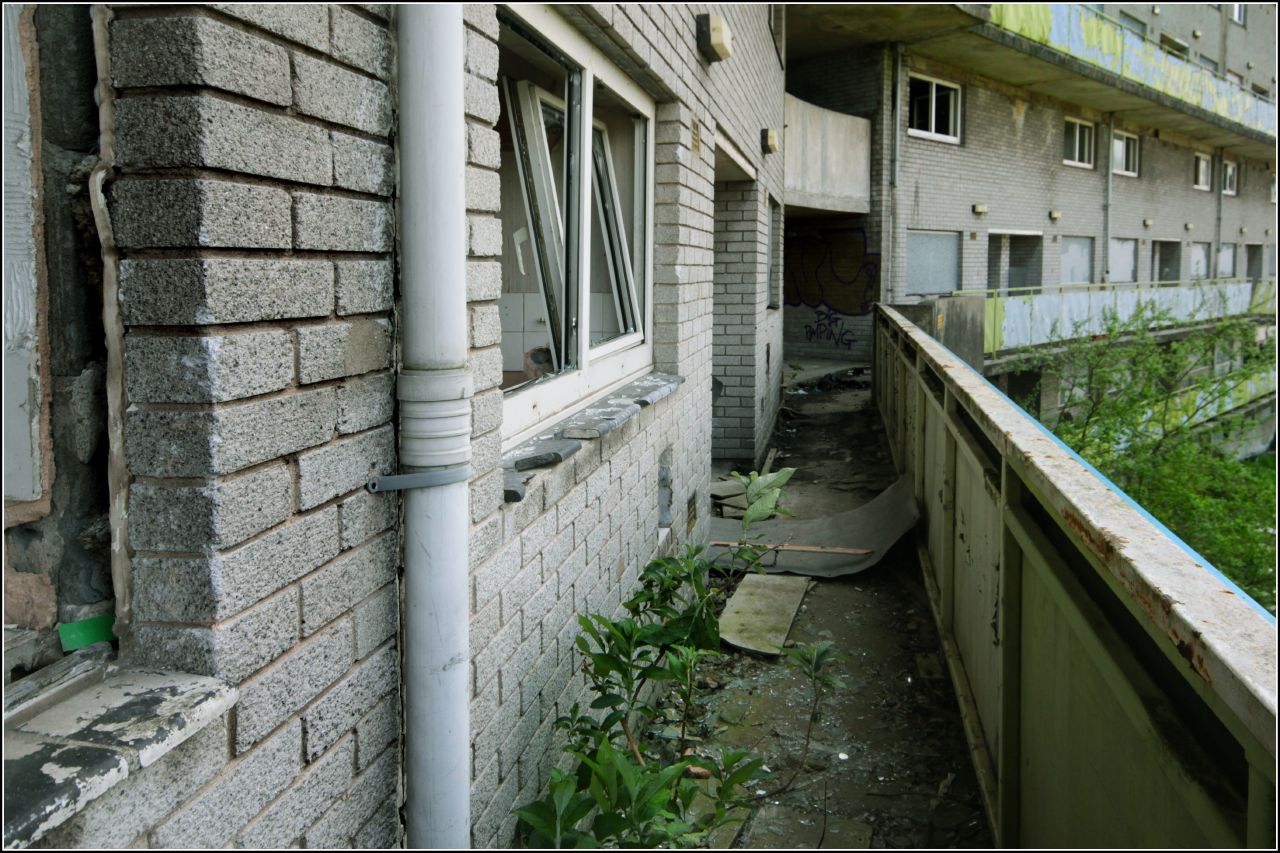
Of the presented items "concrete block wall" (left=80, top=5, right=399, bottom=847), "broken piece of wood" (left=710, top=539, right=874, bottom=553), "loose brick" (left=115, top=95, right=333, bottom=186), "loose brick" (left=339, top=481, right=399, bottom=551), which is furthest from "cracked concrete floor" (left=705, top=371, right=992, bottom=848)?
"loose brick" (left=115, top=95, right=333, bottom=186)

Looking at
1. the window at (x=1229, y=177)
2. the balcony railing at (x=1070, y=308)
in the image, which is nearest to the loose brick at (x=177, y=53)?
the balcony railing at (x=1070, y=308)

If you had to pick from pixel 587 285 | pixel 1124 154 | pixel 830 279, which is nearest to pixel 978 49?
pixel 830 279

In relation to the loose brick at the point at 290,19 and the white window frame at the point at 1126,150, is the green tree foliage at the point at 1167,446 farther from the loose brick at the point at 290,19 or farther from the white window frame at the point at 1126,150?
the white window frame at the point at 1126,150

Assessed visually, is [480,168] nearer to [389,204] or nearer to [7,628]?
[389,204]

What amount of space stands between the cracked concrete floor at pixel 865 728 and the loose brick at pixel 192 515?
7.31 feet

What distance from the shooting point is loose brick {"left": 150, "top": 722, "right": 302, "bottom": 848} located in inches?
53.3

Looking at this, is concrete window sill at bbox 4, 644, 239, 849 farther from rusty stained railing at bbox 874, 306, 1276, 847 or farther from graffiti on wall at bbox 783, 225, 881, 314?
graffiti on wall at bbox 783, 225, 881, 314

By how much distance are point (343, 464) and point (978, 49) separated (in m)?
19.4

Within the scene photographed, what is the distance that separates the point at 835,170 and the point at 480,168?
Answer: 50.8 ft

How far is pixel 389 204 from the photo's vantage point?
6.06ft

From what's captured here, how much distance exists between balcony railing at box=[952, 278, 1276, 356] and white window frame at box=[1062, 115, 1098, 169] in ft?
11.7

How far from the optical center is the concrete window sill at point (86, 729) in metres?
1.13

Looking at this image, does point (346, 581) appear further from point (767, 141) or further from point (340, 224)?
point (767, 141)

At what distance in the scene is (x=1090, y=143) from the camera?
24312mm
